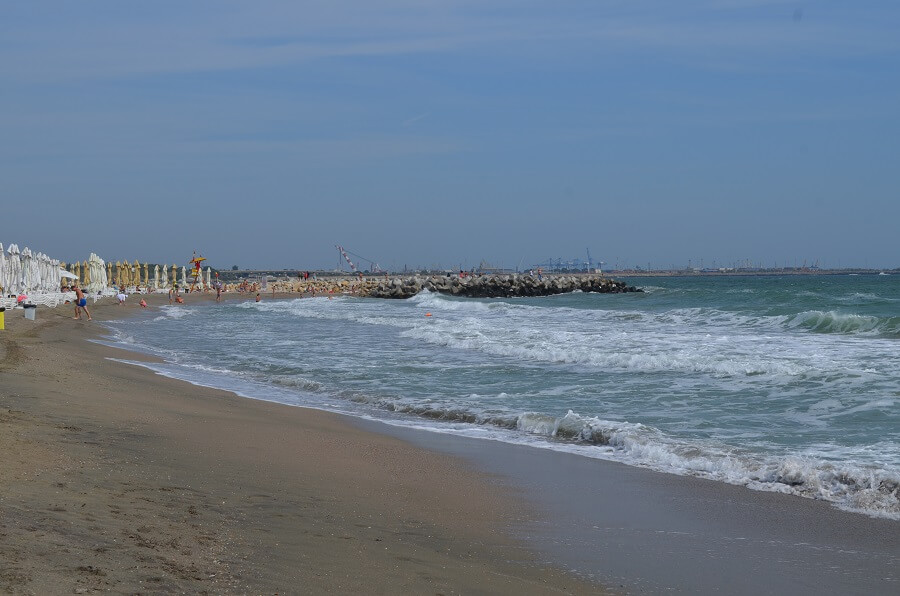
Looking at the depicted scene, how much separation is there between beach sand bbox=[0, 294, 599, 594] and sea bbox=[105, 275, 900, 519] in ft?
6.55

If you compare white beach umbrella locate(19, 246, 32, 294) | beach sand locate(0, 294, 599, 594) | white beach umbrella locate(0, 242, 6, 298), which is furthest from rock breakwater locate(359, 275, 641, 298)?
beach sand locate(0, 294, 599, 594)

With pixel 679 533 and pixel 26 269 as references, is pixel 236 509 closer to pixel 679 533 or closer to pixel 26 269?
pixel 679 533

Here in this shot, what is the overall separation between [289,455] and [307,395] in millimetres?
5562

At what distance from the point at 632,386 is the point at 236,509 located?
8888 mm

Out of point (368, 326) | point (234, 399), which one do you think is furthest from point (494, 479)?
point (368, 326)

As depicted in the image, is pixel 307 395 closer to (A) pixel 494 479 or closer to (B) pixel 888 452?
(A) pixel 494 479

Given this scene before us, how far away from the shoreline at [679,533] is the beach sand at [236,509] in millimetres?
185

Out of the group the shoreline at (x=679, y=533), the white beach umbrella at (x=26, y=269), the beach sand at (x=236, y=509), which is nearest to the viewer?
the beach sand at (x=236, y=509)

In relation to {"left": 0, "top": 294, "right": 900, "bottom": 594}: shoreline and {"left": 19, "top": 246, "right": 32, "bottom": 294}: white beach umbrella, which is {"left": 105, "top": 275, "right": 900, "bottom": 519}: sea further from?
{"left": 19, "top": 246, "right": 32, "bottom": 294}: white beach umbrella

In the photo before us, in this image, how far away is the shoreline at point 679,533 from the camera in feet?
16.1

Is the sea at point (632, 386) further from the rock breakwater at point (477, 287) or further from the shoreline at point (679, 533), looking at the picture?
the rock breakwater at point (477, 287)

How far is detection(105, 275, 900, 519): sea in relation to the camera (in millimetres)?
8281

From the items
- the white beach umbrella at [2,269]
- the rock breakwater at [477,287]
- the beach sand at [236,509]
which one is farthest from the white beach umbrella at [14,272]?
the beach sand at [236,509]

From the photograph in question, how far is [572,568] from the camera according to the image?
5.00 m
